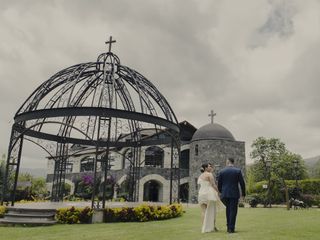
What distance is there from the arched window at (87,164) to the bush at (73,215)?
111 feet

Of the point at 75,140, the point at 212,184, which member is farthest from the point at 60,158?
the point at 212,184

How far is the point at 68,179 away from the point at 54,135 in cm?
2977

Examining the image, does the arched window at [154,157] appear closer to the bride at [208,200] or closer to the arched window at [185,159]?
the arched window at [185,159]

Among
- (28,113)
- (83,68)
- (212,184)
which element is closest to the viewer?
(212,184)

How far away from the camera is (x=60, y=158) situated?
19.8m

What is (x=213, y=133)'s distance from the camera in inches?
1572

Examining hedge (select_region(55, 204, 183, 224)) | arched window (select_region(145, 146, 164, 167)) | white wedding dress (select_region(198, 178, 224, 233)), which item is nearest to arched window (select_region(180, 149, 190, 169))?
arched window (select_region(145, 146, 164, 167))

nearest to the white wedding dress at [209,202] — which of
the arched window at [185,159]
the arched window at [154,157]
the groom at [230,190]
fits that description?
the groom at [230,190]

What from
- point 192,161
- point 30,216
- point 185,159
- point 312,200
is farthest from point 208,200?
point 185,159

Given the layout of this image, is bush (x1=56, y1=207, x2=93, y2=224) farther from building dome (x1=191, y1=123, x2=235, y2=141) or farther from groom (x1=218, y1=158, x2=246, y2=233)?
building dome (x1=191, y1=123, x2=235, y2=141)

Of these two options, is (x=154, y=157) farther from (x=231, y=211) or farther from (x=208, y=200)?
(x=231, y=211)

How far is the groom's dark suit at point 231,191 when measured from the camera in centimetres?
854

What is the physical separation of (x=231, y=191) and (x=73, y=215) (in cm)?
690

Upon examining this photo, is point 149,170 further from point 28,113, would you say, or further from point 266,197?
point 28,113
